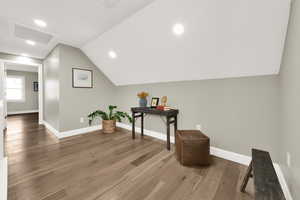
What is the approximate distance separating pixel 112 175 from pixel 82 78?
102 inches

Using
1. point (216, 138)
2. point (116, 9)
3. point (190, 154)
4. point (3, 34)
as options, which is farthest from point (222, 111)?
point (3, 34)

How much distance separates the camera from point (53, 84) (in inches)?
123

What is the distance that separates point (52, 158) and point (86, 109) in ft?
4.96

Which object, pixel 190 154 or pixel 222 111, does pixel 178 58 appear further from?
pixel 190 154

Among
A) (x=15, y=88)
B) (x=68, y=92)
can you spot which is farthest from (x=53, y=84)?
(x=15, y=88)

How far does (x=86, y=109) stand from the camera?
3236 millimetres

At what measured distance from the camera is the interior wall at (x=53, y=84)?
2887 mm

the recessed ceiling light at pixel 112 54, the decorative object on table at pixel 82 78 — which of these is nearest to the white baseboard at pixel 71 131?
the decorative object on table at pixel 82 78

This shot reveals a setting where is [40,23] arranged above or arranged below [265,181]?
above

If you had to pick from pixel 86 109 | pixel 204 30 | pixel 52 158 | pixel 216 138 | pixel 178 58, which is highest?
pixel 204 30

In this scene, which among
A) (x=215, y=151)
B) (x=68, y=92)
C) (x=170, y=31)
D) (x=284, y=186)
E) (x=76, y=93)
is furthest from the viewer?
(x=76, y=93)

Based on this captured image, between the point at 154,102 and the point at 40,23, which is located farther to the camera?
the point at 154,102

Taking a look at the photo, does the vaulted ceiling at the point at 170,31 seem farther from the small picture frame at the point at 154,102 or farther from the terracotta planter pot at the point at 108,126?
the terracotta planter pot at the point at 108,126

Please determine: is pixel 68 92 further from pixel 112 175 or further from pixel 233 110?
pixel 233 110
